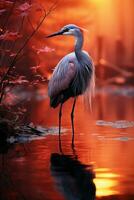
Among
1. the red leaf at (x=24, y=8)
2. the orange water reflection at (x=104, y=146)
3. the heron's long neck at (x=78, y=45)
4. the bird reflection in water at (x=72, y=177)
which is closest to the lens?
the bird reflection in water at (x=72, y=177)

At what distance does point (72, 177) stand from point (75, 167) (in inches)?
26.0

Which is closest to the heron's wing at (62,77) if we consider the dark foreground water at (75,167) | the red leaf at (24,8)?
the dark foreground water at (75,167)

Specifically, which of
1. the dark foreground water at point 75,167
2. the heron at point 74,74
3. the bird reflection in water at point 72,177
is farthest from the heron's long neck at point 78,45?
the bird reflection in water at point 72,177

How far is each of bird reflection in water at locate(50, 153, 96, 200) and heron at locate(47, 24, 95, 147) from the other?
3.22 meters

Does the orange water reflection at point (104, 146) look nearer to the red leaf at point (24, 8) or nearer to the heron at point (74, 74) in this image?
the heron at point (74, 74)

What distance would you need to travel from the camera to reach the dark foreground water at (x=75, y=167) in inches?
298

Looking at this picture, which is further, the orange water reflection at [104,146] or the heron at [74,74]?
the heron at [74,74]

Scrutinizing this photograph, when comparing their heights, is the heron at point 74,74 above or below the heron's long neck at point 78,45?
below

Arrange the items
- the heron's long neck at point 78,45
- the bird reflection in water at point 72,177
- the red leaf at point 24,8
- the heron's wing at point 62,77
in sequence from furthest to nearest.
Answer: the heron's long neck at point 78,45 < the heron's wing at point 62,77 < the red leaf at point 24,8 < the bird reflection in water at point 72,177

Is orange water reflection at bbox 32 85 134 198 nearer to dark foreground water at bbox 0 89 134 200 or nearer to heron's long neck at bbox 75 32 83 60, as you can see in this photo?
dark foreground water at bbox 0 89 134 200

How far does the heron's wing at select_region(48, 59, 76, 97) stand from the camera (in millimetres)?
13273

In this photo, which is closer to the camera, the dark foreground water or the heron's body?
the dark foreground water

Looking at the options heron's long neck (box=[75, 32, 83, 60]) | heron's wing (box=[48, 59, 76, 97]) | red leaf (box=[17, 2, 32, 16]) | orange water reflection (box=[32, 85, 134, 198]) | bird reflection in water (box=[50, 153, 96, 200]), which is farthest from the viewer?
heron's long neck (box=[75, 32, 83, 60])

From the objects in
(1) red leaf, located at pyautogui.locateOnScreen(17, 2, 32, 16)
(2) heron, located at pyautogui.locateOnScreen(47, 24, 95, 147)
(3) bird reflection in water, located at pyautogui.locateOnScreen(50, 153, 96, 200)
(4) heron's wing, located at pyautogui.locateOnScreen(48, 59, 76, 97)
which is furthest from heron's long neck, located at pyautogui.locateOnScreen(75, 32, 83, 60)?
(3) bird reflection in water, located at pyautogui.locateOnScreen(50, 153, 96, 200)
